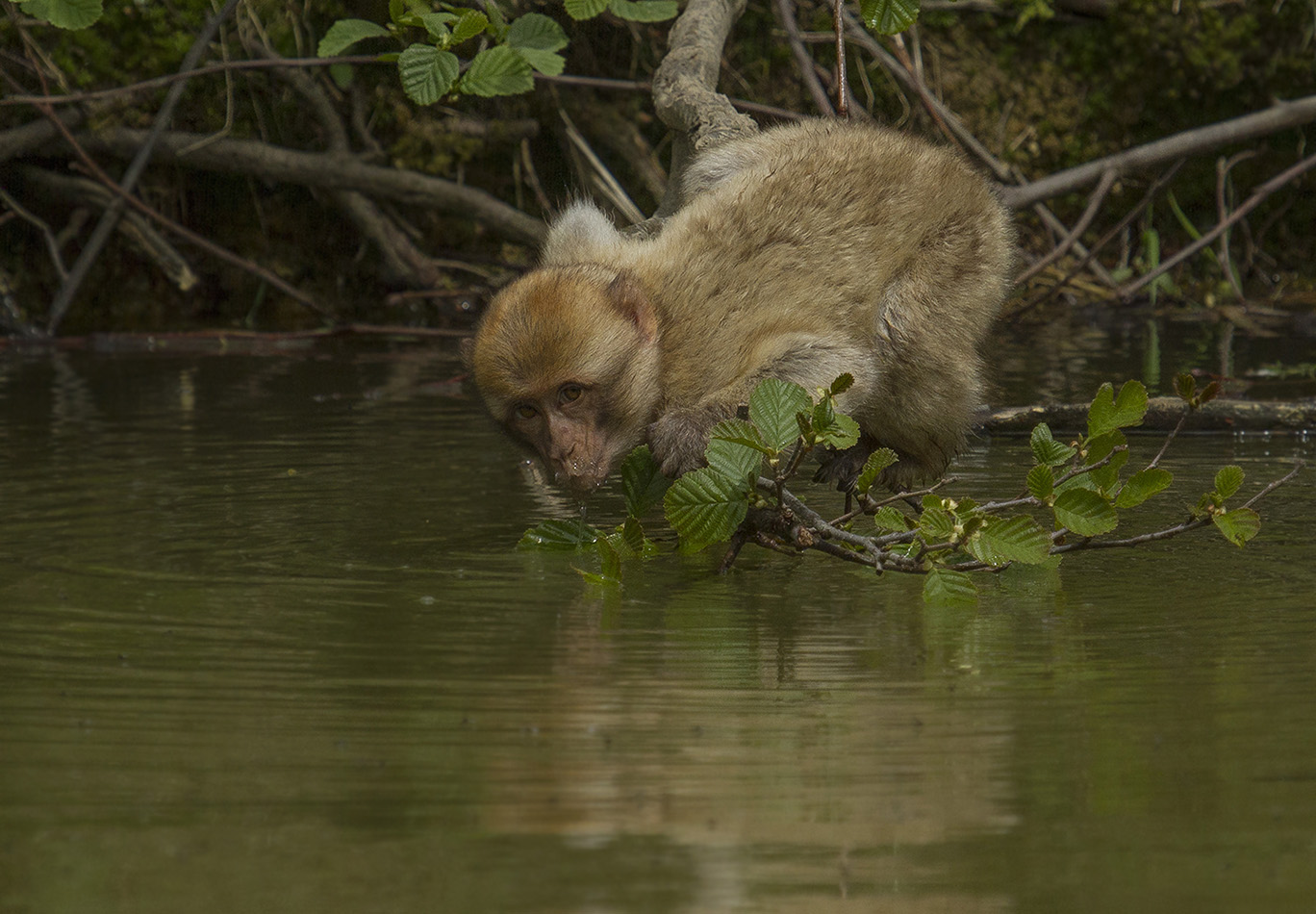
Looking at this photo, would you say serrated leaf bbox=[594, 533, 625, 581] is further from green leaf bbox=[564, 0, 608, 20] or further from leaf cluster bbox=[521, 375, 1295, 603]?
green leaf bbox=[564, 0, 608, 20]

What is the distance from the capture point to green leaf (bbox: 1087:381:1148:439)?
418cm

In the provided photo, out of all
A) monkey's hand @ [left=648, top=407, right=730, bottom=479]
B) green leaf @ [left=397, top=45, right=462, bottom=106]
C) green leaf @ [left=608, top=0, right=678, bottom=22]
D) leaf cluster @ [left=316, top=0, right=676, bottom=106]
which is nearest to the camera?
monkey's hand @ [left=648, top=407, right=730, bottom=479]

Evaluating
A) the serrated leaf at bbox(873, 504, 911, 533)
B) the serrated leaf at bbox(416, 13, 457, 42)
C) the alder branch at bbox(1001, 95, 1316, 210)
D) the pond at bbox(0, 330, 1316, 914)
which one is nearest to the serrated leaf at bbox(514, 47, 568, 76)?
the serrated leaf at bbox(416, 13, 457, 42)

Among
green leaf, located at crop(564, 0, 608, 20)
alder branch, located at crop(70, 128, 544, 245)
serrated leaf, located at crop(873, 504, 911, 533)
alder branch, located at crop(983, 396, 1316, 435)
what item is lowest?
serrated leaf, located at crop(873, 504, 911, 533)

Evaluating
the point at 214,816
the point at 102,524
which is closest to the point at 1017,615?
the point at 214,816

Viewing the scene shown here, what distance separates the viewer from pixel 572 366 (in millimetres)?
4562

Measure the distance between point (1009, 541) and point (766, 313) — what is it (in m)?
1.09

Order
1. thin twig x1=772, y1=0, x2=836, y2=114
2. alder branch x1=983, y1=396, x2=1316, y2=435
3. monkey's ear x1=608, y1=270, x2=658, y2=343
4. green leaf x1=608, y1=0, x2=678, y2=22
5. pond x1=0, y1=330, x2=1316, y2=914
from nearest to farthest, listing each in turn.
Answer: pond x1=0, y1=330, x2=1316, y2=914
monkey's ear x1=608, y1=270, x2=658, y2=343
green leaf x1=608, y1=0, x2=678, y2=22
alder branch x1=983, y1=396, x2=1316, y2=435
thin twig x1=772, y1=0, x2=836, y2=114

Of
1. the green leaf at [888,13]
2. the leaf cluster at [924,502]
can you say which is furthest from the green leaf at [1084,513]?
the green leaf at [888,13]

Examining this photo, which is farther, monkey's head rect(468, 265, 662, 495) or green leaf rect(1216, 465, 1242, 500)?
monkey's head rect(468, 265, 662, 495)

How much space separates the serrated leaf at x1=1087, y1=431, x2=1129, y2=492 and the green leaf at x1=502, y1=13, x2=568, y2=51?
215cm

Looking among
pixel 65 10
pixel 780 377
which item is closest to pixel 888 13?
pixel 780 377

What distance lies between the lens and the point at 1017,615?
4.01 meters

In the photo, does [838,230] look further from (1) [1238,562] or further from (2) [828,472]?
(1) [1238,562]
